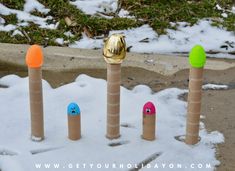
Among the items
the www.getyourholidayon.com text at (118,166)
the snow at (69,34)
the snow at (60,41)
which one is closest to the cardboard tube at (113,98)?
the www.getyourholidayon.com text at (118,166)

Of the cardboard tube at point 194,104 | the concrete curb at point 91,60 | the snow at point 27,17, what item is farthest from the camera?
the snow at point 27,17

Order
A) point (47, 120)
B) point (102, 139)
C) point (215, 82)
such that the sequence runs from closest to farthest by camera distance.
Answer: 1. point (102, 139)
2. point (47, 120)
3. point (215, 82)

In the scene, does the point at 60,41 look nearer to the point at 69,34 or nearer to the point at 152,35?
the point at 69,34

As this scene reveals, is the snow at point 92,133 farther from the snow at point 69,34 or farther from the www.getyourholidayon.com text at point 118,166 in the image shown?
the snow at point 69,34

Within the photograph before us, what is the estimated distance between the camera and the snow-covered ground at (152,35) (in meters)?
5.56

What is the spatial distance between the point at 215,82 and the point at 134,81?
74 cm

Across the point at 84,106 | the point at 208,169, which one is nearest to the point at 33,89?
the point at 84,106

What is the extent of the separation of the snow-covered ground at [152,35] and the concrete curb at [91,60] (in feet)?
0.84

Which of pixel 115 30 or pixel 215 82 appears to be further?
pixel 115 30

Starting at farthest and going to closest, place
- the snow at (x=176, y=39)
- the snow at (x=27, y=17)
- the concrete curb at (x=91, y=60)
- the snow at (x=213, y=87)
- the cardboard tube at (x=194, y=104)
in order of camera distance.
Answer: the snow at (x=27, y=17), the snow at (x=176, y=39), the concrete curb at (x=91, y=60), the snow at (x=213, y=87), the cardboard tube at (x=194, y=104)

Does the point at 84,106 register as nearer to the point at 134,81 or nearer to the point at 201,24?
the point at 134,81

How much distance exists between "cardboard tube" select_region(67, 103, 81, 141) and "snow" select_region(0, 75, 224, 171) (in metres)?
0.05

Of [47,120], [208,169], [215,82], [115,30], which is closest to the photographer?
[208,169]

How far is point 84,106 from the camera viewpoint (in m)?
4.11
